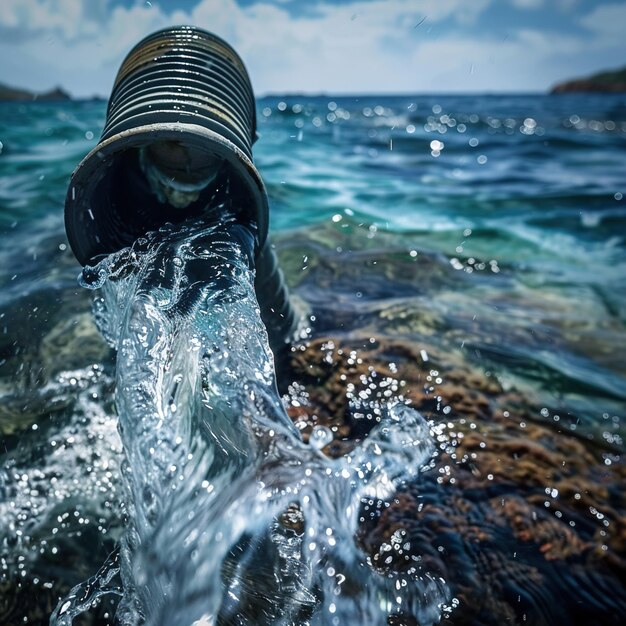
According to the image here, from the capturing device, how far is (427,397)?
2.74 m

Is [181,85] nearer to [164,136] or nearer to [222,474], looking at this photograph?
[164,136]

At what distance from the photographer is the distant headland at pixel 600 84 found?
203 ft

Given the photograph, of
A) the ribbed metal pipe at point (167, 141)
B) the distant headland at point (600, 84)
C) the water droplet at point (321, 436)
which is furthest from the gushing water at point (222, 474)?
the distant headland at point (600, 84)

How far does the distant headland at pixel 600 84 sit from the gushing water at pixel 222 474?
6865cm

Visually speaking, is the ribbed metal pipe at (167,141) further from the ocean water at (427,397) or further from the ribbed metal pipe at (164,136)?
the ocean water at (427,397)

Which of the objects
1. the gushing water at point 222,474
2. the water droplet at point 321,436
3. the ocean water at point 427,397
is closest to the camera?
the gushing water at point 222,474

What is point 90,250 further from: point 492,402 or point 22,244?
point 22,244

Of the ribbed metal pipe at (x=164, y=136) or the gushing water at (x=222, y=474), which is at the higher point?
the ribbed metal pipe at (x=164, y=136)

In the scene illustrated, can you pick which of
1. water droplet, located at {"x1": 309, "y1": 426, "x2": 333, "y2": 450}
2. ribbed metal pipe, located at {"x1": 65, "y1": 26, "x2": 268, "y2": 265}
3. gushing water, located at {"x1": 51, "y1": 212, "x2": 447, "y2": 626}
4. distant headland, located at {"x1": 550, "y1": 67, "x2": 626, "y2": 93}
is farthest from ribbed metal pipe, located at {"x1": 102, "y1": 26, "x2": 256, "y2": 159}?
distant headland, located at {"x1": 550, "y1": 67, "x2": 626, "y2": 93}

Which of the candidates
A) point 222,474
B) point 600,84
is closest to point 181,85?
point 222,474

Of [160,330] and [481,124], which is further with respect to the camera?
[481,124]

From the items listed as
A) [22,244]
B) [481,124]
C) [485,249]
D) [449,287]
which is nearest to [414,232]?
[485,249]

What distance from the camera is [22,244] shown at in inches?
191

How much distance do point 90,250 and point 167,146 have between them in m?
0.56
